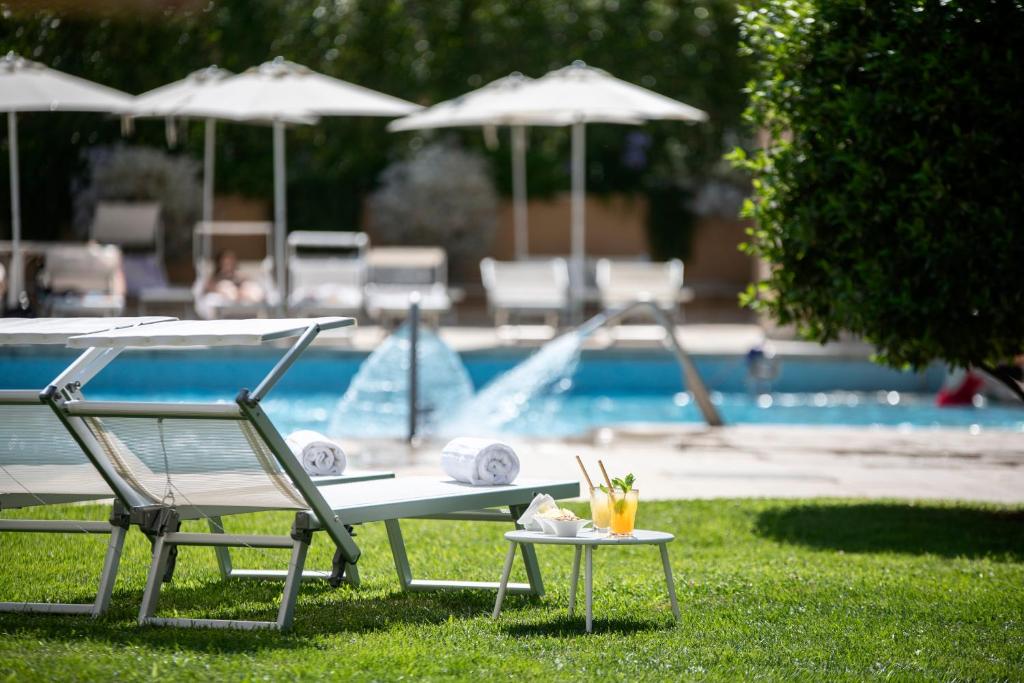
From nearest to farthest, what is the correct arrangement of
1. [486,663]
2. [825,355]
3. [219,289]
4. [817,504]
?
1. [486,663]
2. [817,504]
3. [825,355]
4. [219,289]

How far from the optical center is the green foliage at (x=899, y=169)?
5992 mm

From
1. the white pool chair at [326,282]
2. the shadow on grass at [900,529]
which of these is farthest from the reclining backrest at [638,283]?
the shadow on grass at [900,529]

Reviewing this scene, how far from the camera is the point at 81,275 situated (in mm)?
13664

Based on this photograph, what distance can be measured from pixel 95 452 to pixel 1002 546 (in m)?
3.64

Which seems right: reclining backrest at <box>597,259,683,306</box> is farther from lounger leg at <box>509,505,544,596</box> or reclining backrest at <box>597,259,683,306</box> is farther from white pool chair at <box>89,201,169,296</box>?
lounger leg at <box>509,505,544,596</box>

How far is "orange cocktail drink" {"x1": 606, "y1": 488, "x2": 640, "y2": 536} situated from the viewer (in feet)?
13.8

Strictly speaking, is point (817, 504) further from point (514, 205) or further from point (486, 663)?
point (514, 205)

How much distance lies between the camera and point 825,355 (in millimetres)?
12969

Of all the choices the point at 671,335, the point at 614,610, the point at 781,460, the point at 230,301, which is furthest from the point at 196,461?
the point at 230,301

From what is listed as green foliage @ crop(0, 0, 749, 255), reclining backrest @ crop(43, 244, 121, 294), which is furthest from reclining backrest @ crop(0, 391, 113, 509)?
green foliage @ crop(0, 0, 749, 255)

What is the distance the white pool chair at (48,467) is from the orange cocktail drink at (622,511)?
1435mm

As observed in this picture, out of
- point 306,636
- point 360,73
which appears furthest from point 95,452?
point 360,73

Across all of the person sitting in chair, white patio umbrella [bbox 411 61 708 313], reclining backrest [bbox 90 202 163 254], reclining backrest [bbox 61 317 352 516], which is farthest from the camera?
reclining backrest [bbox 90 202 163 254]

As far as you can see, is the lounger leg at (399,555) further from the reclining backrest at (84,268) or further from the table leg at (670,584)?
the reclining backrest at (84,268)
